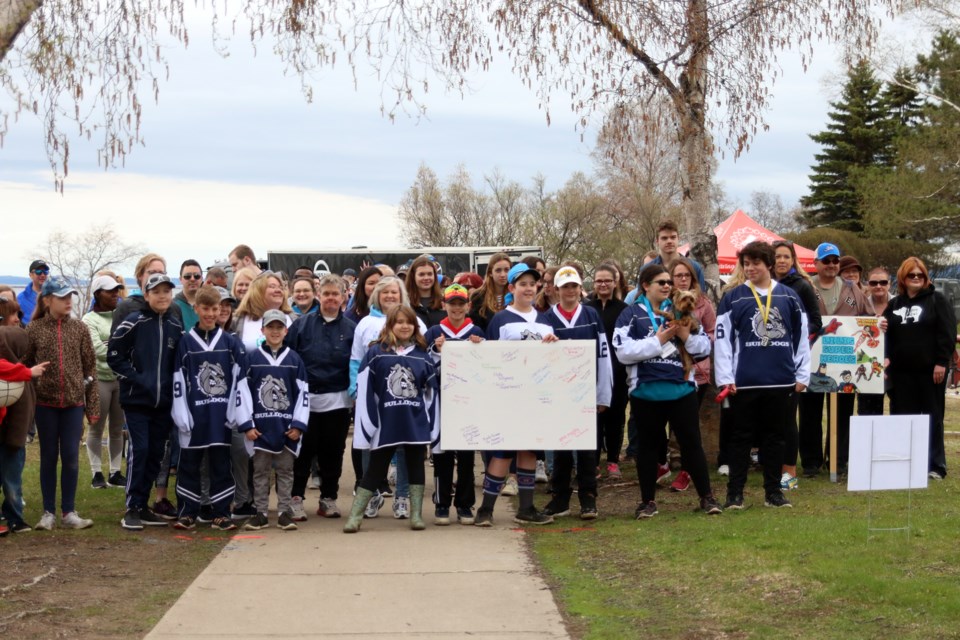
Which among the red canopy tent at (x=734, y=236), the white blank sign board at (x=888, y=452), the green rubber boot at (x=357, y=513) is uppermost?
the red canopy tent at (x=734, y=236)

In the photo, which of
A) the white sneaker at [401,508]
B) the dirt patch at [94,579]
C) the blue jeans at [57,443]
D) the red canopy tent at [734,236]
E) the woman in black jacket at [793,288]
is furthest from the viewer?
the red canopy tent at [734,236]

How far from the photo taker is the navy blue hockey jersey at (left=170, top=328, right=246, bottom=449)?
9219 mm

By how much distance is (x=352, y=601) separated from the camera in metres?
6.96

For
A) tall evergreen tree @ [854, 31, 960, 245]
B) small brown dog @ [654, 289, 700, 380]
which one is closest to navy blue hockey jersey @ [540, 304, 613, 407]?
small brown dog @ [654, 289, 700, 380]

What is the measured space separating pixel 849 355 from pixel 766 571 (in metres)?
4.27

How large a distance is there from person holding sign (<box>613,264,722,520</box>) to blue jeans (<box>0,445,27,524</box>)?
4605 mm

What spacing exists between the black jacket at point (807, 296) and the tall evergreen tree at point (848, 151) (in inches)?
2029

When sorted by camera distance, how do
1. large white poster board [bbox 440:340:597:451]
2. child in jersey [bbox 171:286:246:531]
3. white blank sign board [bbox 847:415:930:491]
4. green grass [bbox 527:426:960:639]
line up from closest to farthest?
1. green grass [bbox 527:426:960:639]
2. white blank sign board [bbox 847:415:930:491]
3. child in jersey [bbox 171:286:246:531]
4. large white poster board [bbox 440:340:597:451]

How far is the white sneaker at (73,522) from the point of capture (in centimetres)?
927

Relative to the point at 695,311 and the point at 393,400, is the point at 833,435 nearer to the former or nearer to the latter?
the point at 695,311

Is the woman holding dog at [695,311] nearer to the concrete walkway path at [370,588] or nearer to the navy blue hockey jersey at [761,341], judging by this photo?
the navy blue hockey jersey at [761,341]

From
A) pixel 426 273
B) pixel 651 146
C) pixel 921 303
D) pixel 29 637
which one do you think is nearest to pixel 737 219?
pixel 651 146

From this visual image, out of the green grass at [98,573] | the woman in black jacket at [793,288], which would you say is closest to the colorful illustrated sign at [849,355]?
the woman in black jacket at [793,288]

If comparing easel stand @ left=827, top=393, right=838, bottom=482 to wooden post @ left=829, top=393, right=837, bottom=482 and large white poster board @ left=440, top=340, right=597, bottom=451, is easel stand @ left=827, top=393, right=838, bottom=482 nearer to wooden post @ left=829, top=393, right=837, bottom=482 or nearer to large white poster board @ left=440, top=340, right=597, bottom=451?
wooden post @ left=829, top=393, right=837, bottom=482
